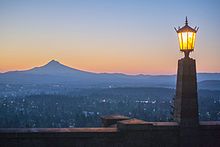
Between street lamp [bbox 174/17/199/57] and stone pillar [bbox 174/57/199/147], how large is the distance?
0.83 ft

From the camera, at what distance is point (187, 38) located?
1027 centimetres

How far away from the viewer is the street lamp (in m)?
10.2

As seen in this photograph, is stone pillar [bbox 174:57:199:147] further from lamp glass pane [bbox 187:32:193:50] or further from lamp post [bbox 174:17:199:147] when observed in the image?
lamp glass pane [bbox 187:32:193:50]

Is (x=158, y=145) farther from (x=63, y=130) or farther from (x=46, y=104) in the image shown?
(x=46, y=104)

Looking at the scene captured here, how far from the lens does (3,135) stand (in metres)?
8.52

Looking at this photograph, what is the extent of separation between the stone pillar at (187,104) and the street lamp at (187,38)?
0.25m

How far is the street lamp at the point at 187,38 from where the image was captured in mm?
10219

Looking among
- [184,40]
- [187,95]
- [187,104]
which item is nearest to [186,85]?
[187,95]

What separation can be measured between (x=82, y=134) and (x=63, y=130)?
45cm

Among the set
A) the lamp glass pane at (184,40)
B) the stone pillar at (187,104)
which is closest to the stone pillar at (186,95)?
the stone pillar at (187,104)

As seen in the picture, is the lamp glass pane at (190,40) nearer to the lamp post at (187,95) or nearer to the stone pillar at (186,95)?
the lamp post at (187,95)

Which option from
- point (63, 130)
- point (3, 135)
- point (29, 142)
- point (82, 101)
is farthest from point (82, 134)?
point (82, 101)

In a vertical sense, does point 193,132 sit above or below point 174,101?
below

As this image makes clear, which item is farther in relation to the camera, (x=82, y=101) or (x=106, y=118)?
(x=82, y=101)
